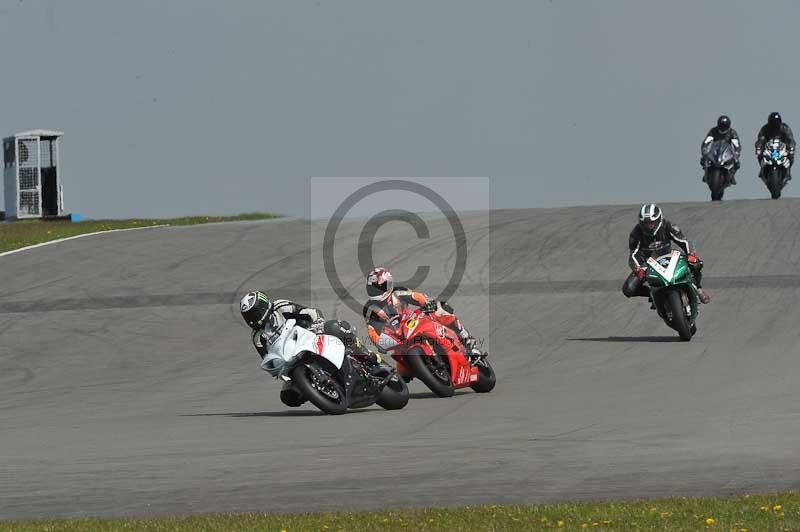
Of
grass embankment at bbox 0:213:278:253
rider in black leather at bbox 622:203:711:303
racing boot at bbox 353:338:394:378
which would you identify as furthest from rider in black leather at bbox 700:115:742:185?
racing boot at bbox 353:338:394:378

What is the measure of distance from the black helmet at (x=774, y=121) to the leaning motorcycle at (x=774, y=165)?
344mm

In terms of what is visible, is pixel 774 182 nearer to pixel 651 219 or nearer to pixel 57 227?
pixel 651 219

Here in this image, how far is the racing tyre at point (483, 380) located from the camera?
51.0 feet

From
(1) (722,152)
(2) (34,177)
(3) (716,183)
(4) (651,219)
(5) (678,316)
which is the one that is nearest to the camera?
(5) (678,316)

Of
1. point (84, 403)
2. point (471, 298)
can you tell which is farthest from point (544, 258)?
point (84, 403)

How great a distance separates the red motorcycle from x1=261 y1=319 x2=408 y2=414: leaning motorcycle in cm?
61

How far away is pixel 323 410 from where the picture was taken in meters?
13.8

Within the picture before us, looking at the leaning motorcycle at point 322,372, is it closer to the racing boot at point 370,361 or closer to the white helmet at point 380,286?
the racing boot at point 370,361

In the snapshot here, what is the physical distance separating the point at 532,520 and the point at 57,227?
3079 centimetres

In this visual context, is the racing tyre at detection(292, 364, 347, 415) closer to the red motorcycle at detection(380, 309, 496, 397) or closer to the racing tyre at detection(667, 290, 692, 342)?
the red motorcycle at detection(380, 309, 496, 397)

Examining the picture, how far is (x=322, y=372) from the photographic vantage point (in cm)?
1368

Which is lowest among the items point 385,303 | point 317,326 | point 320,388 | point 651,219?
point 320,388

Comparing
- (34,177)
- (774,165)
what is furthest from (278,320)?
(34,177)

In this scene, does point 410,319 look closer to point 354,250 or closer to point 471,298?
point 471,298
